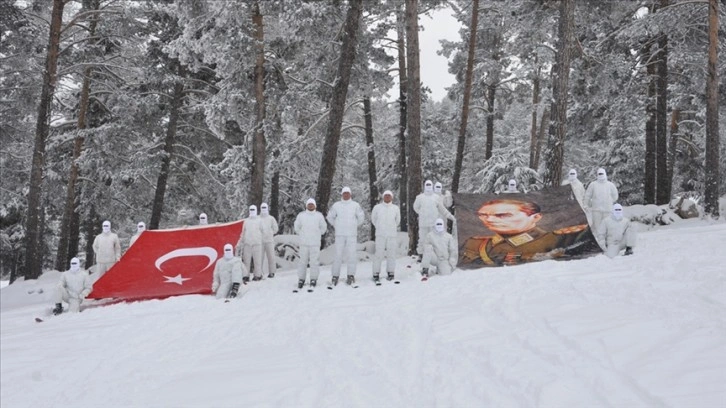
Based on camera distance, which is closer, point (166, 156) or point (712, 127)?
point (712, 127)

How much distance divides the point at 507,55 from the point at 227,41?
47.5 ft

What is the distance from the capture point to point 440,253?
33.7 feet

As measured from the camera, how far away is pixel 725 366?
3.93m

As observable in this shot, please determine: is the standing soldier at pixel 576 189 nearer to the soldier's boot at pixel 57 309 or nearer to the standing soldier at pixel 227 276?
the standing soldier at pixel 227 276

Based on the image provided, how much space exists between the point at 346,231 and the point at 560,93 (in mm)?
6439

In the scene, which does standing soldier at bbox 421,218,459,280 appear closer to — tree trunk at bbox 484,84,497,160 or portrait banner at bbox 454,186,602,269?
portrait banner at bbox 454,186,602,269

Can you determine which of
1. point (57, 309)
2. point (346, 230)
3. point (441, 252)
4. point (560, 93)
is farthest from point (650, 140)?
point (57, 309)

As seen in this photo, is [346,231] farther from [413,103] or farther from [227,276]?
[413,103]

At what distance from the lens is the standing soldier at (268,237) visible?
484 inches

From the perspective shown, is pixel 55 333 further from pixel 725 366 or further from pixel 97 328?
pixel 725 366

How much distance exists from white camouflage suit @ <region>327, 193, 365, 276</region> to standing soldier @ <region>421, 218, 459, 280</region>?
1.42 m

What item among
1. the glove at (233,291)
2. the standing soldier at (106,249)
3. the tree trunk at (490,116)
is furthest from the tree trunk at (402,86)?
the glove at (233,291)

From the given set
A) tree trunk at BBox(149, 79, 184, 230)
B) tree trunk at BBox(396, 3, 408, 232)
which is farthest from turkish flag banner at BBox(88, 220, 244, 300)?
tree trunk at BBox(396, 3, 408, 232)

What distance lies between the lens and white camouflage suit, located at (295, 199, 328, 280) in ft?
33.7
